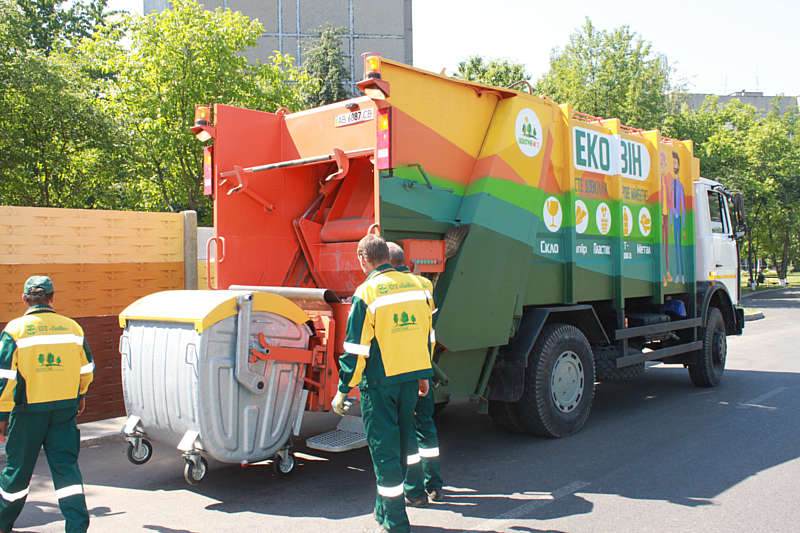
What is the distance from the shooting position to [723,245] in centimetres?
917

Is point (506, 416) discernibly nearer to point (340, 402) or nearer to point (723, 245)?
point (340, 402)

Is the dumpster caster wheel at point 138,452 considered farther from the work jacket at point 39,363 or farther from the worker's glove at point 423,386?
the worker's glove at point 423,386

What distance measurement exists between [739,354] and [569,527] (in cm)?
954

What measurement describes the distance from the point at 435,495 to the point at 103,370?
430 centimetres

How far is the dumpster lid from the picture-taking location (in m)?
4.32

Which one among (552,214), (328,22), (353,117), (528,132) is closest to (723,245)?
(552,214)

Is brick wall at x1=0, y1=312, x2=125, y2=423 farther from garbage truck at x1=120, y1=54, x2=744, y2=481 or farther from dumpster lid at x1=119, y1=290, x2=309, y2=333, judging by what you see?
dumpster lid at x1=119, y1=290, x2=309, y2=333

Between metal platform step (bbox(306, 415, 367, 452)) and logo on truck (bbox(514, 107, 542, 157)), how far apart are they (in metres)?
2.74

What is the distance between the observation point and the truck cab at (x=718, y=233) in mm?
8695

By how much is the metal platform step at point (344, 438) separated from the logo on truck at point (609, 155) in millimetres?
3314

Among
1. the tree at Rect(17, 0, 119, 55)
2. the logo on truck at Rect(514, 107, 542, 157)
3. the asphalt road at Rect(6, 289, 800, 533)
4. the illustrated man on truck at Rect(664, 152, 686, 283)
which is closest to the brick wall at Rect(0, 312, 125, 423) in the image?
the asphalt road at Rect(6, 289, 800, 533)

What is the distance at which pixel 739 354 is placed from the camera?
39.5ft

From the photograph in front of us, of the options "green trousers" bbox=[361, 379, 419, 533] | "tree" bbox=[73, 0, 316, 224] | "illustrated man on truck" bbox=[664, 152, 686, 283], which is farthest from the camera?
"tree" bbox=[73, 0, 316, 224]

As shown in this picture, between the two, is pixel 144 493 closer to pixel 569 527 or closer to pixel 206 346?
pixel 206 346
